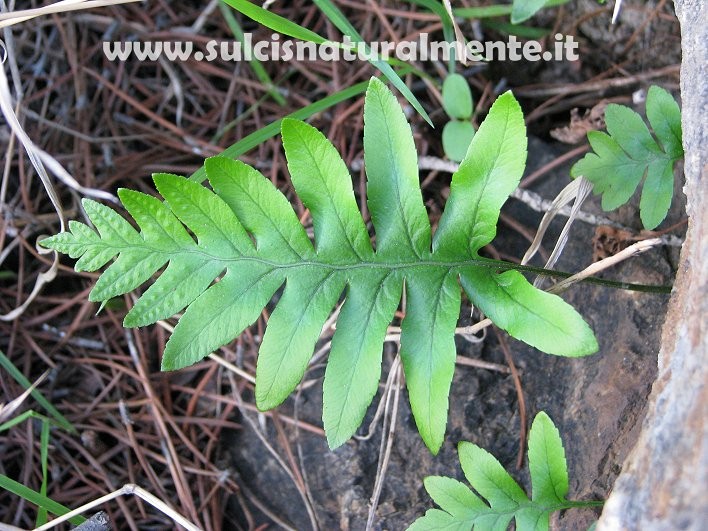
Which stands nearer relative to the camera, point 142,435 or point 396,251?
point 396,251

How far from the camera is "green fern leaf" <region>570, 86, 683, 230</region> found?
6.20 ft

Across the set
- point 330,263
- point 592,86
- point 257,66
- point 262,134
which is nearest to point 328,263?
point 330,263

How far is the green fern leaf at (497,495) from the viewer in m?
1.74

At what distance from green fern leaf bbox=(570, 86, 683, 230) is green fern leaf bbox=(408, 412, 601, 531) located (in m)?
0.67

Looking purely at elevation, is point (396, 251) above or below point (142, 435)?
above

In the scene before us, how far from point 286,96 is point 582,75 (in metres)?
1.08

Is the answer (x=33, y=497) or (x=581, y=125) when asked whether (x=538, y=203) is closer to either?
(x=581, y=125)

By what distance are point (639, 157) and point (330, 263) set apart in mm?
893

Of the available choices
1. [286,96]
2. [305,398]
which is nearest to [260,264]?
[305,398]

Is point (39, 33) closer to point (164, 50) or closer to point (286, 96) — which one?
point (164, 50)

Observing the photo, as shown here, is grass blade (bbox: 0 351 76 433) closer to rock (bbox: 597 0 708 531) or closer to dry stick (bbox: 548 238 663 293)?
dry stick (bbox: 548 238 663 293)

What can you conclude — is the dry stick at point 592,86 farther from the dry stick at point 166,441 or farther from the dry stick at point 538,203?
the dry stick at point 166,441

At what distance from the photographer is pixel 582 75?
2586 millimetres

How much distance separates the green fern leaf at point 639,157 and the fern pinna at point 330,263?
44 cm
